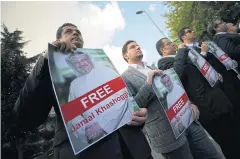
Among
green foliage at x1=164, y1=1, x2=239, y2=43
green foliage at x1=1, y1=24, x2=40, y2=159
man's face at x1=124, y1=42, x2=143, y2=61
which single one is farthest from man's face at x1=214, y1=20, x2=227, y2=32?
green foliage at x1=164, y1=1, x2=239, y2=43

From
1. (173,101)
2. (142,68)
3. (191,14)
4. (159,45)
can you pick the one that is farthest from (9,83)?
(191,14)

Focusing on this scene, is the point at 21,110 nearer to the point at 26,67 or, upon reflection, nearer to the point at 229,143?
the point at 229,143

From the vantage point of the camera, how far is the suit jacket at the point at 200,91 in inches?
114

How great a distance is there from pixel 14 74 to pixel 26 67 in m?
1.17

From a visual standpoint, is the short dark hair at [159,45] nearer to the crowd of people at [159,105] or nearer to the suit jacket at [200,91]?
the crowd of people at [159,105]

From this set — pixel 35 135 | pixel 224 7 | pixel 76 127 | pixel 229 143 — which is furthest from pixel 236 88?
pixel 224 7

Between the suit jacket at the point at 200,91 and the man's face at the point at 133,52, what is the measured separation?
0.50 m

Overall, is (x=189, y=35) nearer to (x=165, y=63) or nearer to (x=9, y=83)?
(x=165, y=63)

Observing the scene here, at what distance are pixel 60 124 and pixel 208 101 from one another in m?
2.04

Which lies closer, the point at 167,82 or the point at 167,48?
the point at 167,82

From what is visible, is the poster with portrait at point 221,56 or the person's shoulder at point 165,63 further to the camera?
the poster with portrait at point 221,56

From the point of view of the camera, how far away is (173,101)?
2420 millimetres

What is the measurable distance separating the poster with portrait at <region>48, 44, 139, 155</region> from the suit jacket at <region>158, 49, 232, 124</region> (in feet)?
5.32

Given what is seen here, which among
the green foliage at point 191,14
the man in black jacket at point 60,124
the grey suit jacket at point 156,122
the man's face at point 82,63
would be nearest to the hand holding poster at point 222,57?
the grey suit jacket at point 156,122
